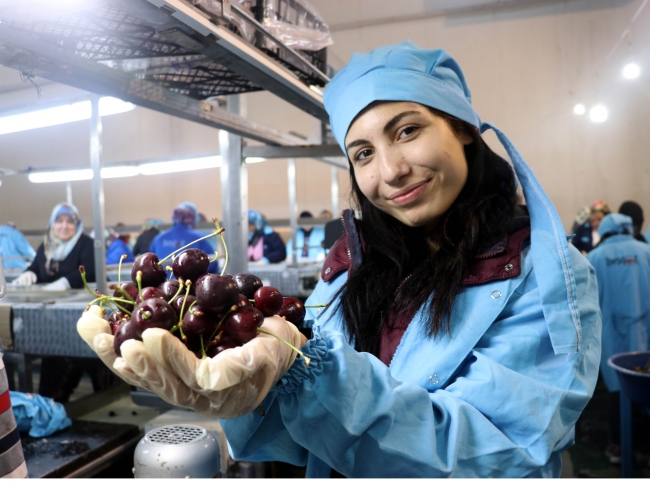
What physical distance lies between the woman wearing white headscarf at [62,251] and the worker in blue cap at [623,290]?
174 inches

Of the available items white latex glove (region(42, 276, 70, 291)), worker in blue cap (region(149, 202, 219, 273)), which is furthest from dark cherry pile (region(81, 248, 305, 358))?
worker in blue cap (region(149, 202, 219, 273))

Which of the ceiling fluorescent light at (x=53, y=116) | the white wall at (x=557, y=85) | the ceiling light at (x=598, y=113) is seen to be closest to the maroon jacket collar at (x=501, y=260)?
the ceiling fluorescent light at (x=53, y=116)

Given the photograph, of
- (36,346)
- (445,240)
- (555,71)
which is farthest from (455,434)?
(555,71)

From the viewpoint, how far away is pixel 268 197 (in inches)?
442

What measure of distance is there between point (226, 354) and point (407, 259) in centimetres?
81

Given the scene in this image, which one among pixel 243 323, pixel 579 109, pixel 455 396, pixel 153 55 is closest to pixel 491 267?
pixel 455 396

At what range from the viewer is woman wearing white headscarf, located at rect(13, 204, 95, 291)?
4.28 meters

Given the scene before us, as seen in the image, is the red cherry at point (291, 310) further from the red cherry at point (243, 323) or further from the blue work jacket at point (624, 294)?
the blue work jacket at point (624, 294)

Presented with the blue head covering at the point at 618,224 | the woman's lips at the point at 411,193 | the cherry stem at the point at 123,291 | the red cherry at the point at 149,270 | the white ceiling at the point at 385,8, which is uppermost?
the white ceiling at the point at 385,8

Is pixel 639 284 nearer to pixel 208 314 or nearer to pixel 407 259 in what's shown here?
pixel 407 259

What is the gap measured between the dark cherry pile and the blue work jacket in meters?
4.32

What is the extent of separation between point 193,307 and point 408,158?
0.67 meters

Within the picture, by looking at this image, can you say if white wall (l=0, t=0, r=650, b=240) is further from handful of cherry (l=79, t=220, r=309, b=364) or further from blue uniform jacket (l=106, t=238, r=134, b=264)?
handful of cherry (l=79, t=220, r=309, b=364)

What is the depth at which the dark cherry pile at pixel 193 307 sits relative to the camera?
27.9 inches
